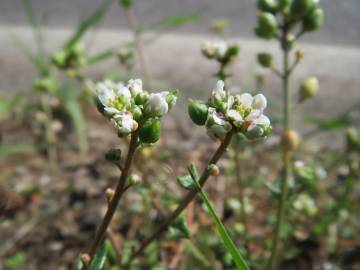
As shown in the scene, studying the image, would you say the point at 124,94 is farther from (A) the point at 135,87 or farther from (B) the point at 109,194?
(B) the point at 109,194

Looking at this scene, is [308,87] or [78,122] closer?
[308,87]

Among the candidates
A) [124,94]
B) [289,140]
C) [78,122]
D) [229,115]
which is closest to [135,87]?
[124,94]

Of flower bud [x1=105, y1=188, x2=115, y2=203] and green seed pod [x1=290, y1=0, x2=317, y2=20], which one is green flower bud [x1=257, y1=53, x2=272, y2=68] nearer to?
Result: green seed pod [x1=290, y1=0, x2=317, y2=20]

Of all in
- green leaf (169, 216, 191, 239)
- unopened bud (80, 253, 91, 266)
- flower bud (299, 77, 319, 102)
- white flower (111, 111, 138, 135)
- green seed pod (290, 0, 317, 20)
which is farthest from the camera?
flower bud (299, 77, 319, 102)

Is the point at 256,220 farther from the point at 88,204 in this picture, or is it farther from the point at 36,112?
the point at 36,112

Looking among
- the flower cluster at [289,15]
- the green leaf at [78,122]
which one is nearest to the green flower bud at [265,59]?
the flower cluster at [289,15]

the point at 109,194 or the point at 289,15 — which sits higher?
the point at 289,15

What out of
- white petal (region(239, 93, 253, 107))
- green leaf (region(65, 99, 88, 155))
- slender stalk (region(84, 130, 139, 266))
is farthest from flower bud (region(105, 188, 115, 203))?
green leaf (region(65, 99, 88, 155))

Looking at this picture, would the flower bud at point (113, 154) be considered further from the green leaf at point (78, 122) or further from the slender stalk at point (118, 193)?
the green leaf at point (78, 122)
